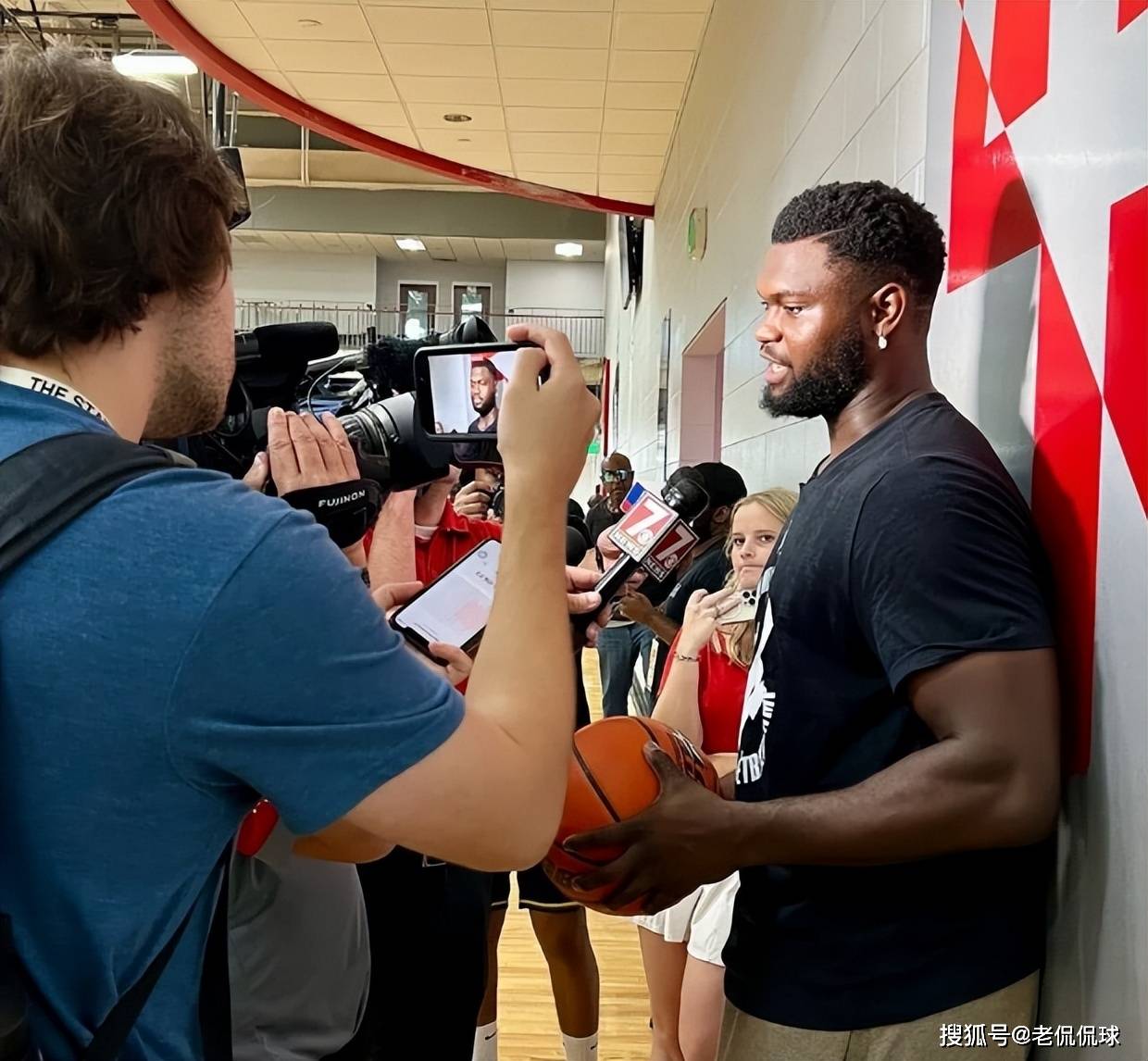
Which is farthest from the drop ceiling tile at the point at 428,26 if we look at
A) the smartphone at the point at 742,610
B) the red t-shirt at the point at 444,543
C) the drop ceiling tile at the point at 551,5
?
the smartphone at the point at 742,610

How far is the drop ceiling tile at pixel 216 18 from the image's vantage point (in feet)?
15.6

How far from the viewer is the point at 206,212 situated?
2.56 feet

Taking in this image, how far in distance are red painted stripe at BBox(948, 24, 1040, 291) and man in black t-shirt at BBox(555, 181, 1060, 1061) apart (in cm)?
8

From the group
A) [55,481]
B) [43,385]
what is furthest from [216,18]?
[55,481]

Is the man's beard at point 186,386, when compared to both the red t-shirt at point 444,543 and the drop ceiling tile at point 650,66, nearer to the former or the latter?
the red t-shirt at point 444,543

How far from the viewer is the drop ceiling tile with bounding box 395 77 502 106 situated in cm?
555

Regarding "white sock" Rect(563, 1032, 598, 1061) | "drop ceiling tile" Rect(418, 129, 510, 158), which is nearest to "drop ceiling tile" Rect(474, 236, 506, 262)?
"drop ceiling tile" Rect(418, 129, 510, 158)

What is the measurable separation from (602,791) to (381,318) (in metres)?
14.8

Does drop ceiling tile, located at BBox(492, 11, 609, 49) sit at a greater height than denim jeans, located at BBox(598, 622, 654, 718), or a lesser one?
greater

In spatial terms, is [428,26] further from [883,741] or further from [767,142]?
[883,741]

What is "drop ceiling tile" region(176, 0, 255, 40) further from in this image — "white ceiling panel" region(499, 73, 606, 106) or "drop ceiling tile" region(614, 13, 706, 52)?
"drop ceiling tile" region(614, 13, 706, 52)

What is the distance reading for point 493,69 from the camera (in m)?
5.36

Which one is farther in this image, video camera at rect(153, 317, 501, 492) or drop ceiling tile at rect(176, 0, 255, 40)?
drop ceiling tile at rect(176, 0, 255, 40)

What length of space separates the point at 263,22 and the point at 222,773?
5.09 meters
